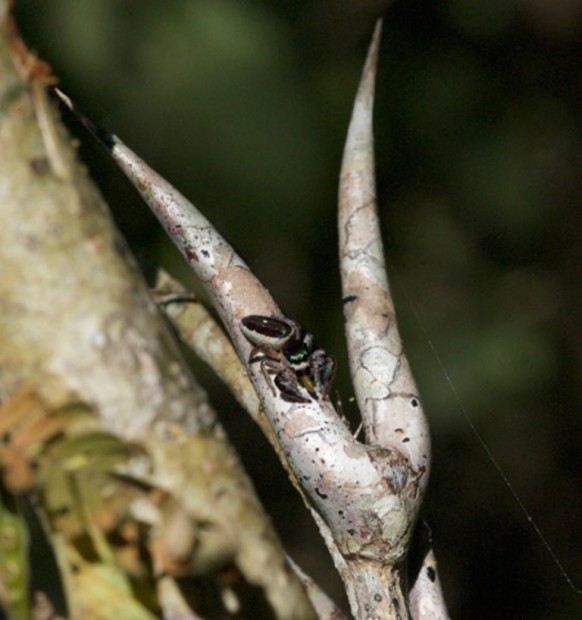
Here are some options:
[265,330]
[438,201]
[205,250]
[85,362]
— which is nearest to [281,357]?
[265,330]

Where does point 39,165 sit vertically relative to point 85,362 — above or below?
above

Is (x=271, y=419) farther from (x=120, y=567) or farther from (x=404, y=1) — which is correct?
(x=404, y=1)

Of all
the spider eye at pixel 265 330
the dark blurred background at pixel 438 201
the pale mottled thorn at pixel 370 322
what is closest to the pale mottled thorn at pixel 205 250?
the spider eye at pixel 265 330

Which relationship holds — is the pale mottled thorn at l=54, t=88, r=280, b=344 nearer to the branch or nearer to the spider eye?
the spider eye

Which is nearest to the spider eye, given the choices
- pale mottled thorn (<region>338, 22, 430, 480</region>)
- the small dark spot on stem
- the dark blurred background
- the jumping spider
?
the jumping spider

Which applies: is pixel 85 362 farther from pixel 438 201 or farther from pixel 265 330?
pixel 438 201

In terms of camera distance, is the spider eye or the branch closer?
the branch
